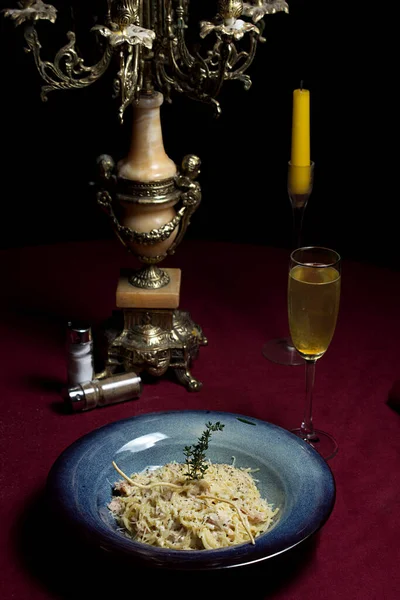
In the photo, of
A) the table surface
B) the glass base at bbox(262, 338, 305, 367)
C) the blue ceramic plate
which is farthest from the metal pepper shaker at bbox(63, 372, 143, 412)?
the glass base at bbox(262, 338, 305, 367)

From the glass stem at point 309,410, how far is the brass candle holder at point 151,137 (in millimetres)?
290

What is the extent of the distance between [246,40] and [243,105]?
0.31 m

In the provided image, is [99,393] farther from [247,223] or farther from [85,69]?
[247,223]

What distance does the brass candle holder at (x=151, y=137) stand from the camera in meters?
1.85

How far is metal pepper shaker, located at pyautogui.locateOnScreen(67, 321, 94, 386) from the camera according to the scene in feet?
6.51

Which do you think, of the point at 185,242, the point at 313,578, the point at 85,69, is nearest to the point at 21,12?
the point at 85,69

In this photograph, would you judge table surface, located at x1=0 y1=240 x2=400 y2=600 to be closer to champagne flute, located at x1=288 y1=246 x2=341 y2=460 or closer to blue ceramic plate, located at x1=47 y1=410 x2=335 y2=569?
blue ceramic plate, located at x1=47 y1=410 x2=335 y2=569

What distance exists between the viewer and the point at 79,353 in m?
1.99

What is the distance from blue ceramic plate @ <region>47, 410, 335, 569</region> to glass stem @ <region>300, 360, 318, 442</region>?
0.46 ft

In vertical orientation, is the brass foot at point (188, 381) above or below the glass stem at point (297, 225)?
below

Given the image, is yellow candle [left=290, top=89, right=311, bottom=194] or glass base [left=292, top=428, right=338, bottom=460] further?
yellow candle [left=290, top=89, right=311, bottom=194]

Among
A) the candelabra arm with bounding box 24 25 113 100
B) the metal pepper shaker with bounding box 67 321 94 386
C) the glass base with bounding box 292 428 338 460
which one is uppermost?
the candelabra arm with bounding box 24 25 113 100

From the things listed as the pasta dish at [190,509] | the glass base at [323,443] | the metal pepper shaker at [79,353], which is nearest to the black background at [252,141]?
the metal pepper shaker at [79,353]

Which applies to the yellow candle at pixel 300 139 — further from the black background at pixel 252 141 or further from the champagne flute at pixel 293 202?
the black background at pixel 252 141
